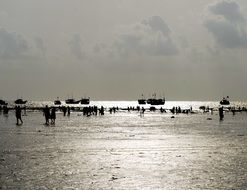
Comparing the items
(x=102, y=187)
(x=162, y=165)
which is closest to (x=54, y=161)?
(x=162, y=165)

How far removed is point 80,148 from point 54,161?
23.4 feet

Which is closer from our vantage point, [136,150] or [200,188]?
[200,188]

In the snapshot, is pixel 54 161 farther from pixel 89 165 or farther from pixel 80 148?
pixel 80 148

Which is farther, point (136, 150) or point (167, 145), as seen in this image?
point (167, 145)

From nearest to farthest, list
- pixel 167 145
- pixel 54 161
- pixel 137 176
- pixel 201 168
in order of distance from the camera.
A: pixel 137 176 → pixel 201 168 → pixel 54 161 → pixel 167 145

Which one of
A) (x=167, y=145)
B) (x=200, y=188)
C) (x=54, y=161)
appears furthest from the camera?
(x=167, y=145)

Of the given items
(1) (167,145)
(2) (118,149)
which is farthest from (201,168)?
(1) (167,145)

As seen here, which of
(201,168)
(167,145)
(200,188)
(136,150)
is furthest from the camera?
(167,145)

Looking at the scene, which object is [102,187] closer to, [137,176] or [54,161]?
[137,176]

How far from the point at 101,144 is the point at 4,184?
17.2m

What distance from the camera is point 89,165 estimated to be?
24.5m

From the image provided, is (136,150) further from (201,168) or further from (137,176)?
(137,176)

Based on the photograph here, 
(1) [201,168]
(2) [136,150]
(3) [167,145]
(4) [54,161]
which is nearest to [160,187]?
(1) [201,168]

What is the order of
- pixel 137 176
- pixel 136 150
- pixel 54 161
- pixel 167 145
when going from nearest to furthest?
1. pixel 137 176
2. pixel 54 161
3. pixel 136 150
4. pixel 167 145
